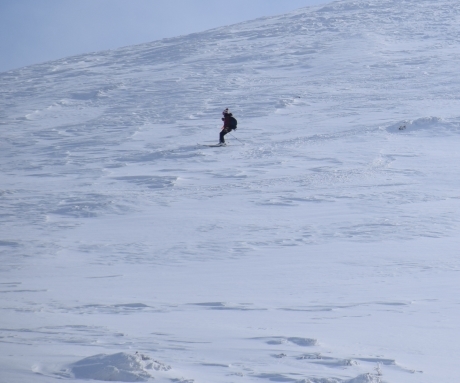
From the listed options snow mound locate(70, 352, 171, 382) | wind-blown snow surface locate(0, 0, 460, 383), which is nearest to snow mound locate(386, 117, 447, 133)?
wind-blown snow surface locate(0, 0, 460, 383)

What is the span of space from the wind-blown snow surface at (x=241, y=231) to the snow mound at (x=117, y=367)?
0.5 inches

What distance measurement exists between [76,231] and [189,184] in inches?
143

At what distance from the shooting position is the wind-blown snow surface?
4414mm

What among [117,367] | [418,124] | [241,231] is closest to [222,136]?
[418,124]

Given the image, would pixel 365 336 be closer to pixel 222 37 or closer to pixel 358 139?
pixel 358 139

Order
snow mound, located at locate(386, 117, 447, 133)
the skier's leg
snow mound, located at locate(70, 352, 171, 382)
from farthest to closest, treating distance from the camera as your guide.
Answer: snow mound, located at locate(386, 117, 447, 133) → the skier's leg → snow mound, located at locate(70, 352, 171, 382)

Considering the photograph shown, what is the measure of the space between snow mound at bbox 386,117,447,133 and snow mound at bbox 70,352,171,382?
1362 centimetres

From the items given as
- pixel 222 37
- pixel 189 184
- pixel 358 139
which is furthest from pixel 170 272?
pixel 222 37

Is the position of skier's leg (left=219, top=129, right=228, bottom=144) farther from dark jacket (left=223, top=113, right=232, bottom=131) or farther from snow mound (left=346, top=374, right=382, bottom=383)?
snow mound (left=346, top=374, right=382, bottom=383)

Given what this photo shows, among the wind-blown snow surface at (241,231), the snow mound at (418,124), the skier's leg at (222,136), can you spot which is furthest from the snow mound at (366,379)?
the snow mound at (418,124)

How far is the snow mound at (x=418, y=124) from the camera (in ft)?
54.7

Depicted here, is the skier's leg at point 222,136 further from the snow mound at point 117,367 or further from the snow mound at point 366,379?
the snow mound at point 366,379

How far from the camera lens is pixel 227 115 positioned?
54.9ft

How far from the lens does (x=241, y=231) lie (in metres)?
8.93
